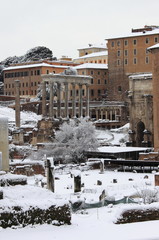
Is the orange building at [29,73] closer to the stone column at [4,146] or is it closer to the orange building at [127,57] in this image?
the orange building at [127,57]

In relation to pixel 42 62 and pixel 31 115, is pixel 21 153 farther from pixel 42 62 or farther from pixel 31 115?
pixel 42 62

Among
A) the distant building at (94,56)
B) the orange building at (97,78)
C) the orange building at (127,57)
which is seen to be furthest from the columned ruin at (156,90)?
the distant building at (94,56)

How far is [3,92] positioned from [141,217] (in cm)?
10503

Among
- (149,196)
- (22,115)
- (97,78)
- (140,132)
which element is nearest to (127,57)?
(97,78)

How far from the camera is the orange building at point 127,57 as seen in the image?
10081 cm

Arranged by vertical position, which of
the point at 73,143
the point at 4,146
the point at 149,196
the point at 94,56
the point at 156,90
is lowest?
the point at 73,143

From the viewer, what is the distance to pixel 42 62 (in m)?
111

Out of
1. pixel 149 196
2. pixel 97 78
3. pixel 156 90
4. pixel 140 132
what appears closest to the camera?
pixel 149 196

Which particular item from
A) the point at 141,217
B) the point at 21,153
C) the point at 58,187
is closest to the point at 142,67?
the point at 21,153

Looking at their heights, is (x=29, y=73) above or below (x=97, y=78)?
above

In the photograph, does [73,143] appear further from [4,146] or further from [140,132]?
[4,146]

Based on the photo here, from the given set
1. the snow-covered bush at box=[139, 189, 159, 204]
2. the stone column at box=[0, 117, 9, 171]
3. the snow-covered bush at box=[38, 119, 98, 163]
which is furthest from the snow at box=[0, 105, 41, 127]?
the stone column at box=[0, 117, 9, 171]

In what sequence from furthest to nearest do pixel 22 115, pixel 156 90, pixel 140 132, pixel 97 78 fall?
1. pixel 97 78
2. pixel 22 115
3. pixel 140 132
4. pixel 156 90

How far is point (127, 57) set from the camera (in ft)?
340
